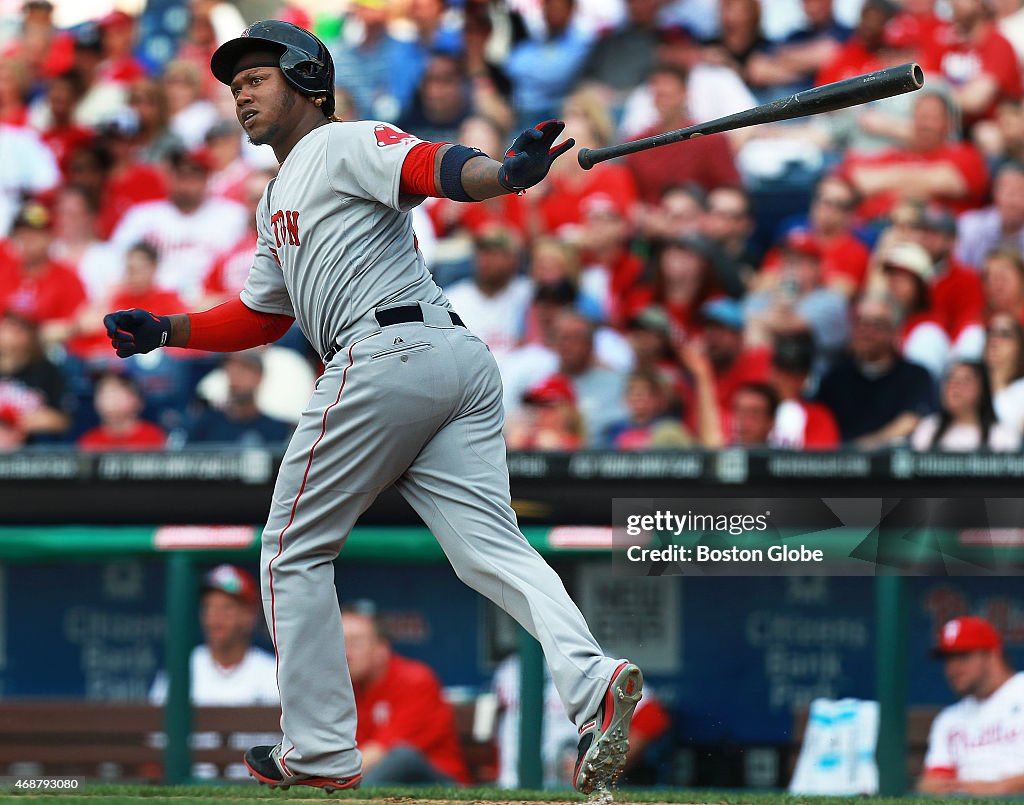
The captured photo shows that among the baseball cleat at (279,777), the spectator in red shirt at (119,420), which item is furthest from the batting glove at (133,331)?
the spectator in red shirt at (119,420)

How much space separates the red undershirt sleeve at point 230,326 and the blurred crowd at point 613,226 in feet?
6.34

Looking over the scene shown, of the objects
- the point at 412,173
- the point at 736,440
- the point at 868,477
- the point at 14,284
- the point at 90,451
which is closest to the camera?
the point at 412,173

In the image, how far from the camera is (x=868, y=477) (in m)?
4.90

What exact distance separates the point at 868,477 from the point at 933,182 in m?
2.30

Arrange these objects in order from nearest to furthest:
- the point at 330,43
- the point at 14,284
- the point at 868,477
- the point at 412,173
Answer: the point at 412,173 → the point at 868,477 → the point at 14,284 → the point at 330,43

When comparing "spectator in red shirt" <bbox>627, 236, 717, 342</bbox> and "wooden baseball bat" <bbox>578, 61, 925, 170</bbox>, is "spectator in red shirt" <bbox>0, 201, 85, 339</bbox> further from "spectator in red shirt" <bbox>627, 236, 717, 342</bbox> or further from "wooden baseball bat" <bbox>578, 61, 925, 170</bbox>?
"wooden baseball bat" <bbox>578, 61, 925, 170</bbox>

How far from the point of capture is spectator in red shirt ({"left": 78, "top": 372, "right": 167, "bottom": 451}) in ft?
21.5

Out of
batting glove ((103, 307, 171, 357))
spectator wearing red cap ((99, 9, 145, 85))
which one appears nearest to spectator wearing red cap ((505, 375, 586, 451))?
batting glove ((103, 307, 171, 357))

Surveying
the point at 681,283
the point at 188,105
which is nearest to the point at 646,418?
the point at 681,283

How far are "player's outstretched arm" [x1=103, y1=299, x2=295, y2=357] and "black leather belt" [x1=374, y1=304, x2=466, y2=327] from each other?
1.83ft

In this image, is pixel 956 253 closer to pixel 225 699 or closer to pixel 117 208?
pixel 225 699

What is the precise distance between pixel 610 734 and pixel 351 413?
0.83m

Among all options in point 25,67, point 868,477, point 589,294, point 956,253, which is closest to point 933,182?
point 956,253

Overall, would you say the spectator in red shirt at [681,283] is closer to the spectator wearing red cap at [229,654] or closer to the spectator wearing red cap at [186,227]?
the spectator wearing red cap at [186,227]
